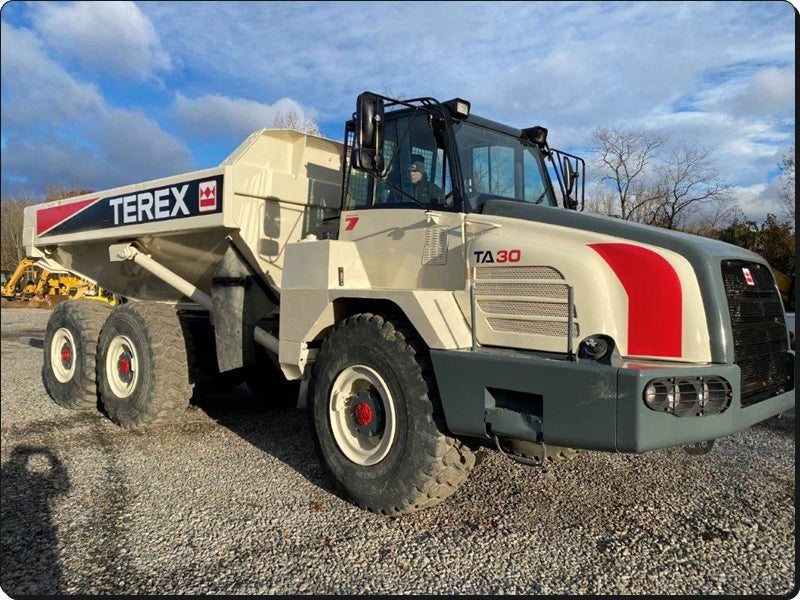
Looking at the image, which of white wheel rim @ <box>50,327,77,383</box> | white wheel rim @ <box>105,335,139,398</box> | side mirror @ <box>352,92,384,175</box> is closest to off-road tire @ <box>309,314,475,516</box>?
side mirror @ <box>352,92,384,175</box>

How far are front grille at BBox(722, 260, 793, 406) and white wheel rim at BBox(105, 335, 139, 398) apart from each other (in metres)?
5.69

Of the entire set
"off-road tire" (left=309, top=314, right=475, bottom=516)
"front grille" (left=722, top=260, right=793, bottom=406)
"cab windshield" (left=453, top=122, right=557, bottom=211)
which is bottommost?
"off-road tire" (left=309, top=314, right=475, bottom=516)

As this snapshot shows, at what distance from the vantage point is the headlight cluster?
3196 millimetres

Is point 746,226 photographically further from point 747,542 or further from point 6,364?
point 6,364

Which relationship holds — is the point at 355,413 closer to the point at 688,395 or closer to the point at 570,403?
the point at 570,403

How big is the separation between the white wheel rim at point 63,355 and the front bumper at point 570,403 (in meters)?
5.63

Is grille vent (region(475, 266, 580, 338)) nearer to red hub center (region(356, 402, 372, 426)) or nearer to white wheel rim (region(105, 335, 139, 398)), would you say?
red hub center (region(356, 402, 372, 426))

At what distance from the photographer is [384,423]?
4234 mm

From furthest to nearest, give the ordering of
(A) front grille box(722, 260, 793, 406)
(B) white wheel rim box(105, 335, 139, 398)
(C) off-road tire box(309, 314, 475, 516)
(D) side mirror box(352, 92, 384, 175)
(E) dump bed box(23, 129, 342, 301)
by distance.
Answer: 1. (B) white wheel rim box(105, 335, 139, 398)
2. (E) dump bed box(23, 129, 342, 301)
3. (D) side mirror box(352, 92, 384, 175)
4. (C) off-road tire box(309, 314, 475, 516)
5. (A) front grille box(722, 260, 793, 406)

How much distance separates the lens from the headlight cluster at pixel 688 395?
10.5 ft

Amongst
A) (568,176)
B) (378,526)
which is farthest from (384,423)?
(568,176)

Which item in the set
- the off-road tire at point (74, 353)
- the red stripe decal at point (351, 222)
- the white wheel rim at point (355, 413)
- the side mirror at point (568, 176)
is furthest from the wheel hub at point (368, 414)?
the off-road tire at point (74, 353)

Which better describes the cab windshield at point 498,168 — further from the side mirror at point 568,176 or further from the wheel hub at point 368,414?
the wheel hub at point 368,414

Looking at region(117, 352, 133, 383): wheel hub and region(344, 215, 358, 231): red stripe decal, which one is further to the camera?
region(117, 352, 133, 383): wheel hub
